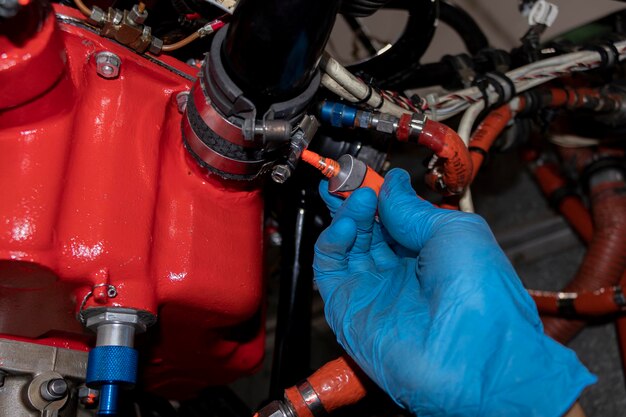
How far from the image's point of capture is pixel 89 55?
2.72ft

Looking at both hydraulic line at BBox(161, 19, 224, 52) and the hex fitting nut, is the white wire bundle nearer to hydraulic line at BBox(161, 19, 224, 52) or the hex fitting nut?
hydraulic line at BBox(161, 19, 224, 52)

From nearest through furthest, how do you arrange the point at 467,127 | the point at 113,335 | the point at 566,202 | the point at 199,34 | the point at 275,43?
the point at 275,43, the point at 113,335, the point at 199,34, the point at 467,127, the point at 566,202

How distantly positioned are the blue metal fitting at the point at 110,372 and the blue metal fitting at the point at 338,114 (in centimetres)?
44

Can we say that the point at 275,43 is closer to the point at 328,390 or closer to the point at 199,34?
the point at 199,34

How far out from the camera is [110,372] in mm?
783

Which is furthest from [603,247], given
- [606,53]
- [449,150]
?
[449,150]

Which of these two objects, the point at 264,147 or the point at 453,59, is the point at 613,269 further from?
the point at 264,147

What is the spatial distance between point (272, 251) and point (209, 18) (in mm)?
915

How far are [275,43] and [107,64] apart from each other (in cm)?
26

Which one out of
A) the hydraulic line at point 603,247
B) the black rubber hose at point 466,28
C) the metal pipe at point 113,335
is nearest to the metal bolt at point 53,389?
the metal pipe at point 113,335

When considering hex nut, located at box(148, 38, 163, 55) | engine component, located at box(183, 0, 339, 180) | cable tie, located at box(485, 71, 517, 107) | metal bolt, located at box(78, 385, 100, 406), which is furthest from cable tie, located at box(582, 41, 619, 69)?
metal bolt, located at box(78, 385, 100, 406)

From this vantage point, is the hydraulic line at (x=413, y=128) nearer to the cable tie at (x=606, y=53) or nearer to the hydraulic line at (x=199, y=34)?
the hydraulic line at (x=199, y=34)

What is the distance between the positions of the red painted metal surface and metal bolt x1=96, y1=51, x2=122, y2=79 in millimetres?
14

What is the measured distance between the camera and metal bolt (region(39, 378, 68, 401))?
0.85m
